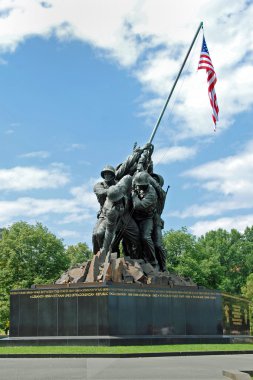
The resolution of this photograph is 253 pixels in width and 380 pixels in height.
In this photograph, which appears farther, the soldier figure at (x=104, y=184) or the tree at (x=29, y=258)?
the tree at (x=29, y=258)

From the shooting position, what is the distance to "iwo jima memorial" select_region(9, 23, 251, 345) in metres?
17.8

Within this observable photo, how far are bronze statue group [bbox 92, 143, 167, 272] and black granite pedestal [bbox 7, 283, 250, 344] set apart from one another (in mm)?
2313

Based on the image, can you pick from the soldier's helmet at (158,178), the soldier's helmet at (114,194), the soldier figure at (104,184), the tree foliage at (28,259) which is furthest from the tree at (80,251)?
the soldier's helmet at (114,194)

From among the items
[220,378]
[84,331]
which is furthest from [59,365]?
[84,331]

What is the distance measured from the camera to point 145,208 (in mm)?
21734

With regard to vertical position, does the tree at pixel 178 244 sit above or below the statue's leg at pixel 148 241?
above

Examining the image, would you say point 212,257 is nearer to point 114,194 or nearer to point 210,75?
point 210,75

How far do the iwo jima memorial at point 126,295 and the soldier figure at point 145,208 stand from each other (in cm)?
4

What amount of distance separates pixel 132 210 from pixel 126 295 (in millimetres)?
4814

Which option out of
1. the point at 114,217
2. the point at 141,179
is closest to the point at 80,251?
the point at 141,179

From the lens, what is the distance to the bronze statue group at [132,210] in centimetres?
2047

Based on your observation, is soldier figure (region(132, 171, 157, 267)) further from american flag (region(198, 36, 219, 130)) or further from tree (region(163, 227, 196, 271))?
tree (region(163, 227, 196, 271))

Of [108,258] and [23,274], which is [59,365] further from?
[23,274]

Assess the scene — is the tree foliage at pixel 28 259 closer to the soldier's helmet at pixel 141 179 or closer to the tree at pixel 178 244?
the tree at pixel 178 244
